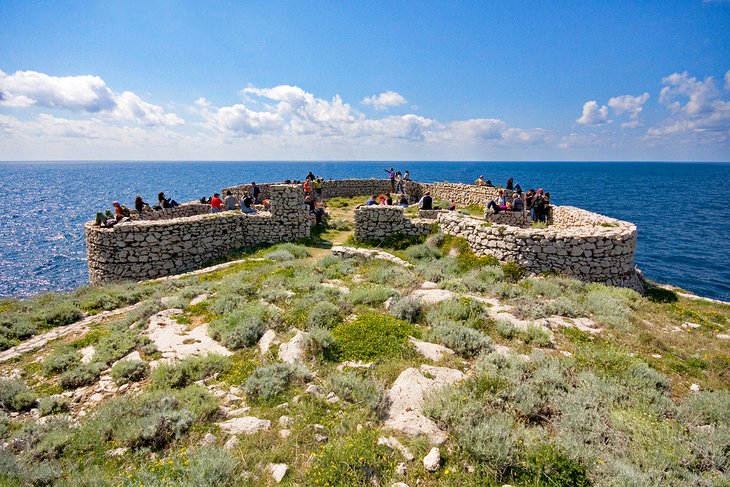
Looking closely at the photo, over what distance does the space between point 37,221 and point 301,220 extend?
180 feet

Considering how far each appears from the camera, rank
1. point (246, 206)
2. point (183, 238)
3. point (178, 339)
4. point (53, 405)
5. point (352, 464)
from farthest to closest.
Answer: point (246, 206)
point (183, 238)
point (178, 339)
point (53, 405)
point (352, 464)

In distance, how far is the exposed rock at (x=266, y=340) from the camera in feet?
26.5

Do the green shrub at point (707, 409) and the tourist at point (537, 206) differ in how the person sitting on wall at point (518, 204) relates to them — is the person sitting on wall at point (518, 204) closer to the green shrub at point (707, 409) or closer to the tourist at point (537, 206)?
the tourist at point (537, 206)

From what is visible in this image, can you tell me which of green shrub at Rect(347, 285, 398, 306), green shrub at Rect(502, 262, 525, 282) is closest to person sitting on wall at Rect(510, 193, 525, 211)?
green shrub at Rect(502, 262, 525, 282)

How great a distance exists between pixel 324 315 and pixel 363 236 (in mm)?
10629

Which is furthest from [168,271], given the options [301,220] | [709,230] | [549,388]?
[709,230]

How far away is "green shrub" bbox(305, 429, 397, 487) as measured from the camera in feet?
14.7

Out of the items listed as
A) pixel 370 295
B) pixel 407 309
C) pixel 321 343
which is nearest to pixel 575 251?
pixel 407 309

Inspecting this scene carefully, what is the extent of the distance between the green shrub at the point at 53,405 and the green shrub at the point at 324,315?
475 cm

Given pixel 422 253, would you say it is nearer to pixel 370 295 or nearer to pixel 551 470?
pixel 370 295

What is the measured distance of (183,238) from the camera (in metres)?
18.0

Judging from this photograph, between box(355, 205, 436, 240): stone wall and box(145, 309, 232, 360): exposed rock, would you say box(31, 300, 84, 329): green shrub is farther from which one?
box(355, 205, 436, 240): stone wall

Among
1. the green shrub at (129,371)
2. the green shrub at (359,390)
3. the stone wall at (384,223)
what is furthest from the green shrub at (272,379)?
the stone wall at (384,223)

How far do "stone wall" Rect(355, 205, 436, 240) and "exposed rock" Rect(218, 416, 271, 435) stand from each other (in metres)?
13.7
